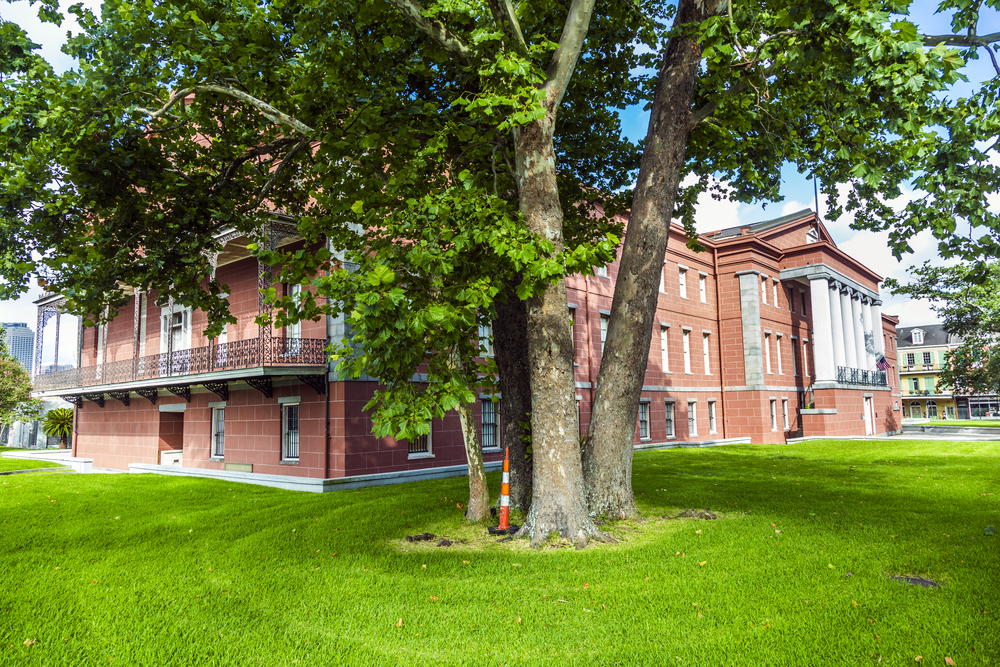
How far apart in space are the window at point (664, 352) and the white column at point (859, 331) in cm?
1452

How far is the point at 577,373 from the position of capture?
21656 millimetres

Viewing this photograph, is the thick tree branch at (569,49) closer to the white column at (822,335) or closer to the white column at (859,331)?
the white column at (822,335)

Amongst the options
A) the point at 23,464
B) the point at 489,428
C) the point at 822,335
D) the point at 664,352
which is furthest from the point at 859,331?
the point at 23,464

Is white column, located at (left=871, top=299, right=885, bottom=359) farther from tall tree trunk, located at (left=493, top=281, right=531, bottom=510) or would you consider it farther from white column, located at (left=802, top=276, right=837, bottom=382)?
tall tree trunk, located at (left=493, top=281, right=531, bottom=510)

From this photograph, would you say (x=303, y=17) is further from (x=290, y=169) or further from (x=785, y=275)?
(x=785, y=275)

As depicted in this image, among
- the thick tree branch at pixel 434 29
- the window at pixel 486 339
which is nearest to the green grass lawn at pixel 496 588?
the window at pixel 486 339

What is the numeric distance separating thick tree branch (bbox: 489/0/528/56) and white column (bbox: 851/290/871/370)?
33072mm

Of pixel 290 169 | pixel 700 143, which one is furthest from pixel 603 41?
pixel 290 169

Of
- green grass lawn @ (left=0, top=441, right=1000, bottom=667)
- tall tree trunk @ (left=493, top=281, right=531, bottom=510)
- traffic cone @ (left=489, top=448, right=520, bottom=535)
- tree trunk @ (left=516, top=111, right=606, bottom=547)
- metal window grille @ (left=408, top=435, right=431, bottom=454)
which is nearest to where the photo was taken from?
green grass lawn @ (left=0, top=441, right=1000, bottom=667)

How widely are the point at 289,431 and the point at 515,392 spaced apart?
365 inches

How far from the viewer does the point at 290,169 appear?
1108cm

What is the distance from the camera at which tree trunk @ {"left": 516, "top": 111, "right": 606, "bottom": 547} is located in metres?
7.38

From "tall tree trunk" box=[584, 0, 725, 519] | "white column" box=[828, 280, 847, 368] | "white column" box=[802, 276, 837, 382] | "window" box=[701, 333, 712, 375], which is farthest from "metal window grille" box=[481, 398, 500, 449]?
"white column" box=[828, 280, 847, 368]

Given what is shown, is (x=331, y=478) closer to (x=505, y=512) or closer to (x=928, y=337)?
(x=505, y=512)
